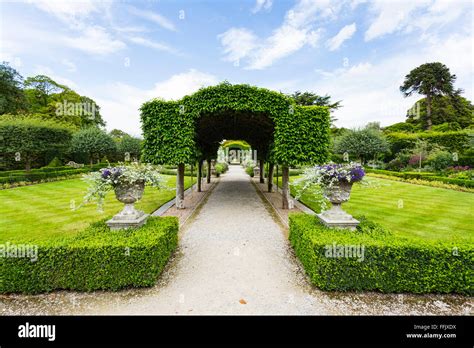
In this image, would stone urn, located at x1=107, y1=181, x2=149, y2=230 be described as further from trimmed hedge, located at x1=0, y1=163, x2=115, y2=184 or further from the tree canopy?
the tree canopy

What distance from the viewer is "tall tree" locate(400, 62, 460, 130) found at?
38.5 m

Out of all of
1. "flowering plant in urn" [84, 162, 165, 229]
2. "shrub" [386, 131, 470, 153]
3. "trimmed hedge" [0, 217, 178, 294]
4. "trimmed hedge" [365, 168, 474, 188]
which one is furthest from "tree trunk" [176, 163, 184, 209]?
"shrub" [386, 131, 470, 153]

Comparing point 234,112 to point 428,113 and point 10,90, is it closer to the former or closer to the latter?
point 10,90

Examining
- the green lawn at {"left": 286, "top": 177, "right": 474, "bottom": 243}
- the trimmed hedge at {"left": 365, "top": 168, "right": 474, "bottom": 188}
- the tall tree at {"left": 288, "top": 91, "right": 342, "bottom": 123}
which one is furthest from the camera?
the tall tree at {"left": 288, "top": 91, "right": 342, "bottom": 123}

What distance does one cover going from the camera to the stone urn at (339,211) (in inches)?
222

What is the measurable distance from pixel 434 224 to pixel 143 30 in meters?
15.8

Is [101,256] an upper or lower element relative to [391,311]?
upper

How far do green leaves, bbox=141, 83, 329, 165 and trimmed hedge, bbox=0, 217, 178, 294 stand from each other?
21.3ft

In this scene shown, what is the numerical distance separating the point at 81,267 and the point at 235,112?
8.87 m

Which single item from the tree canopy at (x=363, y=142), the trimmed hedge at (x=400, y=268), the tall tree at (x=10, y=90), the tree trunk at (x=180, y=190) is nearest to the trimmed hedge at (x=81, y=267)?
the trimmed hedge at (x=400, y=268)

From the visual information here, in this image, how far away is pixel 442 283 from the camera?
13.8 feet

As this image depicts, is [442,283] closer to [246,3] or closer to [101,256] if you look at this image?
[101,256]

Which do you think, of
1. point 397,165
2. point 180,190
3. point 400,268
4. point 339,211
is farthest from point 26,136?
point 397,165
